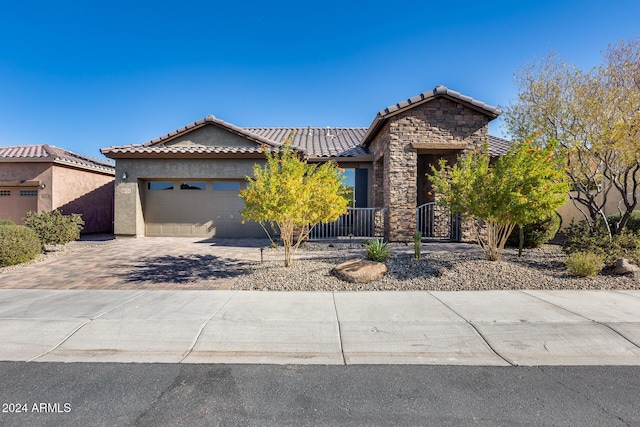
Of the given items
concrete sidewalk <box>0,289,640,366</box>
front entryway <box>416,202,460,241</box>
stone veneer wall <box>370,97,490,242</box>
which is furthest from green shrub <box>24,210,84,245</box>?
front entryway <box>416,202,460,241</box>

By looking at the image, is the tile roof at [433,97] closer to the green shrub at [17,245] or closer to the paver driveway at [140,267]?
the paver driveway at [140,267]

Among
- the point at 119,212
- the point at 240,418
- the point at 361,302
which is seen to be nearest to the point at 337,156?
Result: the point at 361,302

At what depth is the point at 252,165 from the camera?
12547 mm

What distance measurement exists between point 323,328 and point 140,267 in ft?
19.4

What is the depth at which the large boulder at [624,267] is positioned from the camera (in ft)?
21.8

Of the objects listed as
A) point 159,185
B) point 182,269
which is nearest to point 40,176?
point 159,185

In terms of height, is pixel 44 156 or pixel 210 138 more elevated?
pixel 210 138

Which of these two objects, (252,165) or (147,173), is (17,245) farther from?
(252,165)

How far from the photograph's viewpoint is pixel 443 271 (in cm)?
689

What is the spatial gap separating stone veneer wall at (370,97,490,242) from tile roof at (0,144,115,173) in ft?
47.4

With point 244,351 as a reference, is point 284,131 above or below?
above

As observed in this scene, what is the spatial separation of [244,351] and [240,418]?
1.16m

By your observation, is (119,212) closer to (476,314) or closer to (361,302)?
(361,302)

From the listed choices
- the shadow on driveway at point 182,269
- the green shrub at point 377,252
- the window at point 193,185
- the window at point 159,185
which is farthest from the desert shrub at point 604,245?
the window at point 159,185
